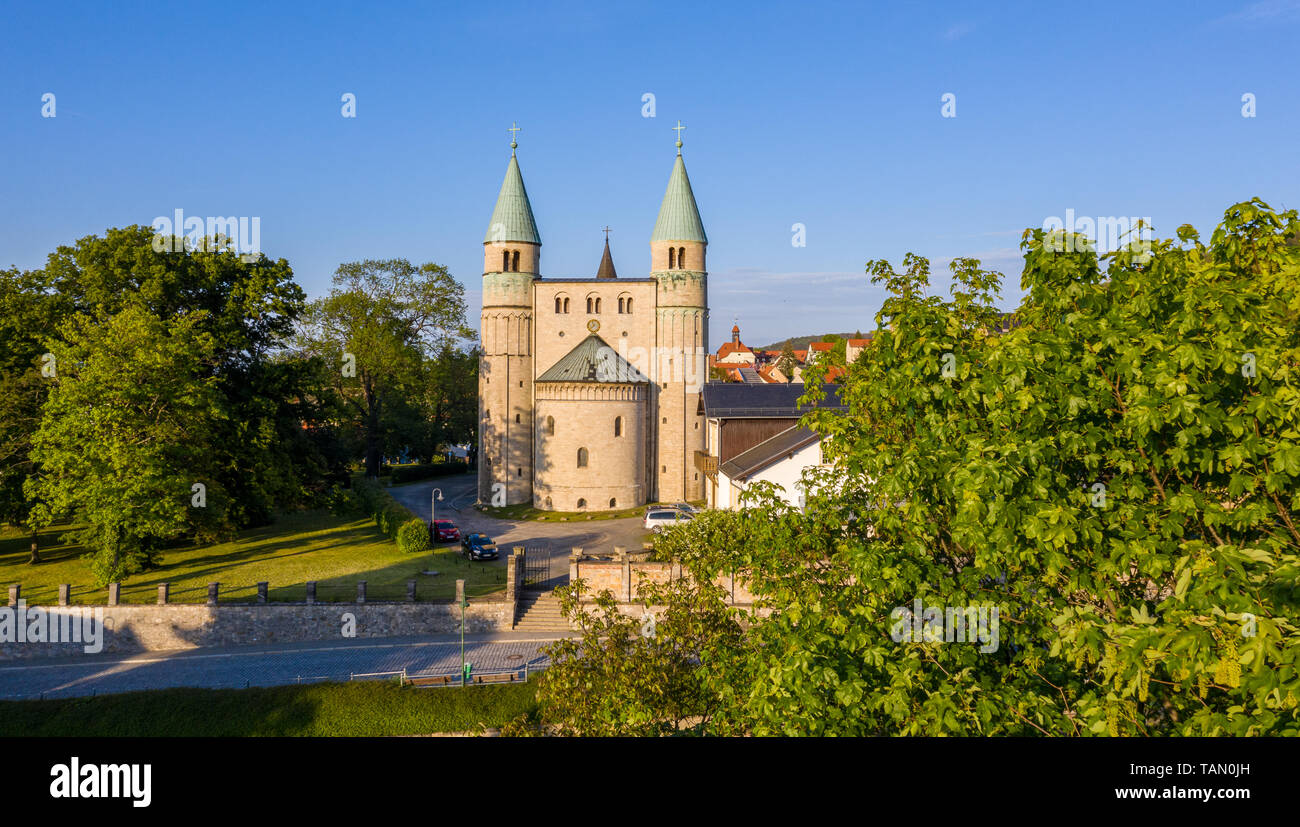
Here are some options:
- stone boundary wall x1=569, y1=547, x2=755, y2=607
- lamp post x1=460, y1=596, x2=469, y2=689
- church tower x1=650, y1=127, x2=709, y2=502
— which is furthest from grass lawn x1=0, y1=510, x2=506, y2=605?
church tower x1=650, y1=127, x2=709, y2=502

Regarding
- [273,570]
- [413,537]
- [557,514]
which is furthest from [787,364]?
[273,570]

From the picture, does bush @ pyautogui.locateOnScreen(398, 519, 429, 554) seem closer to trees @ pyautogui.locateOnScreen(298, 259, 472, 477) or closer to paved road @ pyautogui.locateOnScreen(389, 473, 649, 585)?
paved road @ pyautogui.locateOnScreen(389, 473, 649, 585)

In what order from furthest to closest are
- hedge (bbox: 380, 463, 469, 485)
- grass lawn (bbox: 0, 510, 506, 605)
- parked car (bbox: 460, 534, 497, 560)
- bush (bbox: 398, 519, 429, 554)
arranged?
hedge (bbox: 380, 463, 469, 485), bush (bbox: 398, 519, 429, 554), parked car (bbox: 460, 534, 497, 560), grass lawn (bbox: 0, 510, 506, 605)

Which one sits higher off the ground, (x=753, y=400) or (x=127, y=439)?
(x=753, y=400)

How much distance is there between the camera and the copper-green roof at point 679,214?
2096 inches

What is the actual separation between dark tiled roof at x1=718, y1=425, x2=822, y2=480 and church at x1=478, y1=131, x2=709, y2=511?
1337cm

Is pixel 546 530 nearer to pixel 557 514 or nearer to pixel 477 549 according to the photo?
pixel 557 514

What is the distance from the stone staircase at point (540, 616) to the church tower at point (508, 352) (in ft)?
73.1

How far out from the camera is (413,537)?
131 feet

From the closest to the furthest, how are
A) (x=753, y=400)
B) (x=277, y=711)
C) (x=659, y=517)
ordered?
1. (x=277, y=711)
2. (x=753, y=400)
3. (x=659, y=517)

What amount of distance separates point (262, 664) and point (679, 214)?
3646 centimetres

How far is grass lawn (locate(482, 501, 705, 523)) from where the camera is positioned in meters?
49.9
